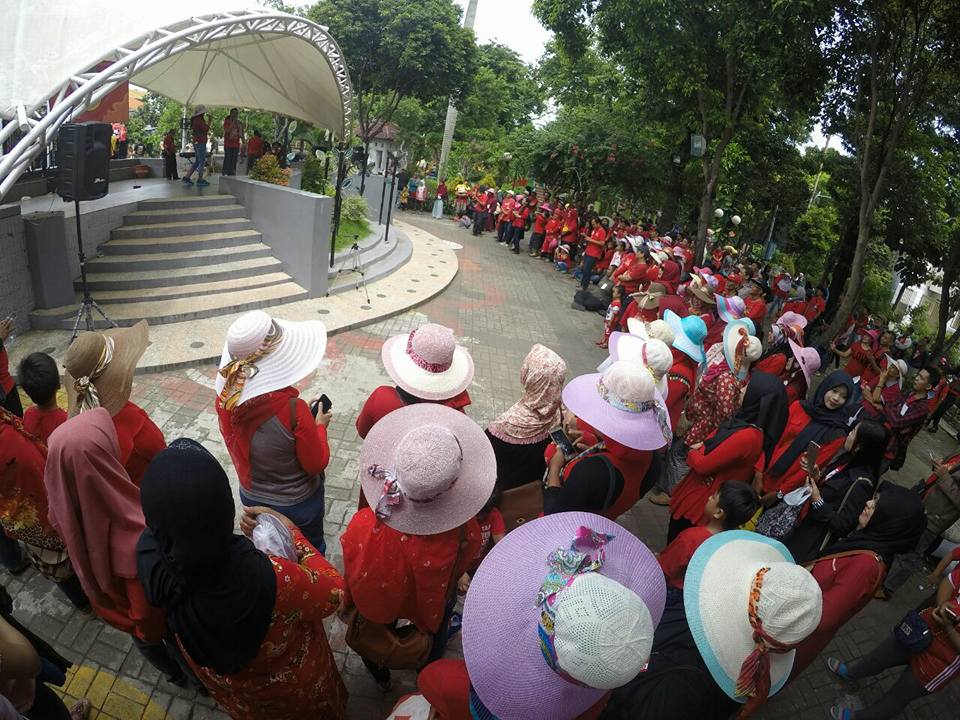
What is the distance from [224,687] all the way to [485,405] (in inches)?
185

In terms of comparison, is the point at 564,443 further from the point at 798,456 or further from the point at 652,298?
the point at 652,298

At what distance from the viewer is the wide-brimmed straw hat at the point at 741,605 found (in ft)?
5.95

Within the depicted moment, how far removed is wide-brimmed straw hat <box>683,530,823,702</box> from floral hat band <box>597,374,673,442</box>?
0.95 m

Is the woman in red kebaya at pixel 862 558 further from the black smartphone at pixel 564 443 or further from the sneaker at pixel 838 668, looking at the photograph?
the black smartphone at pixel 564 443

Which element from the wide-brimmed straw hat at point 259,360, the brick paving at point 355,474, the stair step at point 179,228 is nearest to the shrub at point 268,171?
the stair step at point 179,228

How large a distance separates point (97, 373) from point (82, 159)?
4354 millimetres

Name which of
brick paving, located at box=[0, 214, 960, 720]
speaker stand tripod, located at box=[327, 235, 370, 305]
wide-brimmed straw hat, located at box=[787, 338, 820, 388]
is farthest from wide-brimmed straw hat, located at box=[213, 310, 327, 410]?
speaker stand tripod, located at box=[327, 235, 370, 305]

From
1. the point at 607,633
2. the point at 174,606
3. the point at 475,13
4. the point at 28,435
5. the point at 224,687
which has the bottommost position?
the point at 224,687

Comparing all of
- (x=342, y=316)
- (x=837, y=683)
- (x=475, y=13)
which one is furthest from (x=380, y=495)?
(x=475, y=13)

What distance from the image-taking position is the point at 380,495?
7.26 ft

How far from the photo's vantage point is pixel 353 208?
13938 millimetres

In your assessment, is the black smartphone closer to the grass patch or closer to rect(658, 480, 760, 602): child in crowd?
rect(658, 480, 760, 602): child in crowd

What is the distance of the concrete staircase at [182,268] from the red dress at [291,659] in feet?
20.2

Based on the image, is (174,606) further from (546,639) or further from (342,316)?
(342,316)
